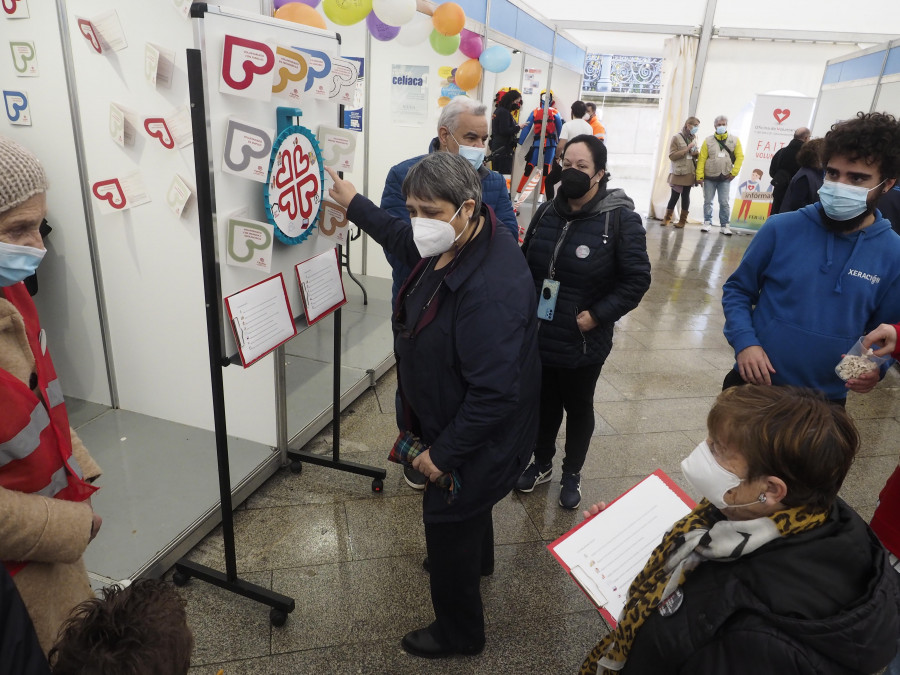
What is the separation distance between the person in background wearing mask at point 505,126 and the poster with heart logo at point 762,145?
17.5ft

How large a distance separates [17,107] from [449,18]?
2.56 m

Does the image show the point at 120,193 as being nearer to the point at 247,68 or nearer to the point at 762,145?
the point at 247,68

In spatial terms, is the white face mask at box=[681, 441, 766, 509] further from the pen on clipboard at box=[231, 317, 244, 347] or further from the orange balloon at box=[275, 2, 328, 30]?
the orange balloon at box=[275, 2, 328, 30]

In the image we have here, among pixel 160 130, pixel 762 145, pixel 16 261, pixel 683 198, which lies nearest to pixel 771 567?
pixel 16 261

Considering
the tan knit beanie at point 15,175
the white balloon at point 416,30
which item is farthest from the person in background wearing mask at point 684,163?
the tan knit beanie at point 15,175

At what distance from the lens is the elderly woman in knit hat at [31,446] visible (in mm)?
1020

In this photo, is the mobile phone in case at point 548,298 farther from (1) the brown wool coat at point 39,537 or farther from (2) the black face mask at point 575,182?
(1) the brown wool coat at point 39,537

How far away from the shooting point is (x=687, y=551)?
1023 millimetres

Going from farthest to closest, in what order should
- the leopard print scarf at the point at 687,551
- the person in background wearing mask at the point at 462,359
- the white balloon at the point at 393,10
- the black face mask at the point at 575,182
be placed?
1. the white balloon at the point at 393,10
2. the black face mask at the point at 575,182
3. the person in background wearing mask at the point at 462,359
4. the leopard print scarf at the point at 687,551

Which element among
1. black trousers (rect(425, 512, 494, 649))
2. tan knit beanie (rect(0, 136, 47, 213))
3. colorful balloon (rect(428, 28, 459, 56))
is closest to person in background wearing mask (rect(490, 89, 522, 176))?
colorful balloon (rect(428, 28, 459, 56))

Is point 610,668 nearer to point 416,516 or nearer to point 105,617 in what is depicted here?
point 105,617

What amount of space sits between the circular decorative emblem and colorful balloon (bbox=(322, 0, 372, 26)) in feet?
5.30

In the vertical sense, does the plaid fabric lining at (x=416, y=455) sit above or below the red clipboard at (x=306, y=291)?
below

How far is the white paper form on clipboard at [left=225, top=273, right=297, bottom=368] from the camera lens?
68.6 inches
